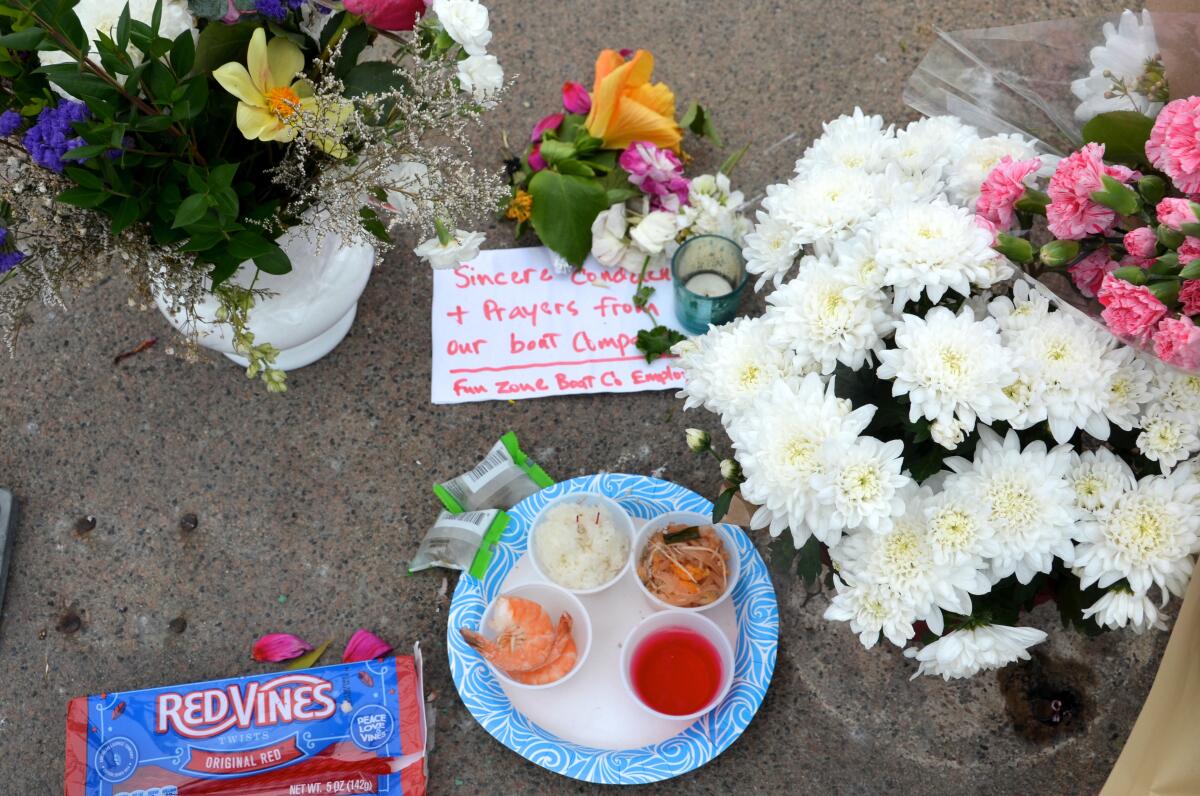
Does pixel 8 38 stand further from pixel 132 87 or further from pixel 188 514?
pixel 188 514

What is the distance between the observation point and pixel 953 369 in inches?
21.4

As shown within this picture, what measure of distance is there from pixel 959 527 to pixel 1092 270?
0.68 ft

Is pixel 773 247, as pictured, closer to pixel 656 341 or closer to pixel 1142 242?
pixel 1142 242

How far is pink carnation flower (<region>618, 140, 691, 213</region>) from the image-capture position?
108cm

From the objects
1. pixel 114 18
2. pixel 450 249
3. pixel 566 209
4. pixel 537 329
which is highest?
pixel 114 18

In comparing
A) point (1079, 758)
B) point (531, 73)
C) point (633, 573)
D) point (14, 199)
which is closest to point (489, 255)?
point (531, 73)

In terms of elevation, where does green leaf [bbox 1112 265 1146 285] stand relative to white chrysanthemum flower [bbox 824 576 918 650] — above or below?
above

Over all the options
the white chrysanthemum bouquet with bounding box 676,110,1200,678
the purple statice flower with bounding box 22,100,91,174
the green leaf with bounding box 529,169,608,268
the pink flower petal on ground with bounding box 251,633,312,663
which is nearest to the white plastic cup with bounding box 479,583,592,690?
the pink flower petal on ground with bounding box 251,633,312,663

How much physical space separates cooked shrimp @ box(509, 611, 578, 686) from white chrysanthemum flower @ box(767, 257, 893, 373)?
1.38 feet

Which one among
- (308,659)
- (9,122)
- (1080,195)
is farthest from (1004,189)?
(308,659)

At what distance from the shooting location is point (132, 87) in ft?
1.92

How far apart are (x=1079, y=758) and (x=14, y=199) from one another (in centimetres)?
111

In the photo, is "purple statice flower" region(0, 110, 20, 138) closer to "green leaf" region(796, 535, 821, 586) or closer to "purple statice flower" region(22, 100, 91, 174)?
"purple statice flower" region(22, 100, 91, 174)

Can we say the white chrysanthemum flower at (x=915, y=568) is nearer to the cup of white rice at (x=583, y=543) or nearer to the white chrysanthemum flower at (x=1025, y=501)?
the white chrysanthemum flower at (x=1025, y=501)
